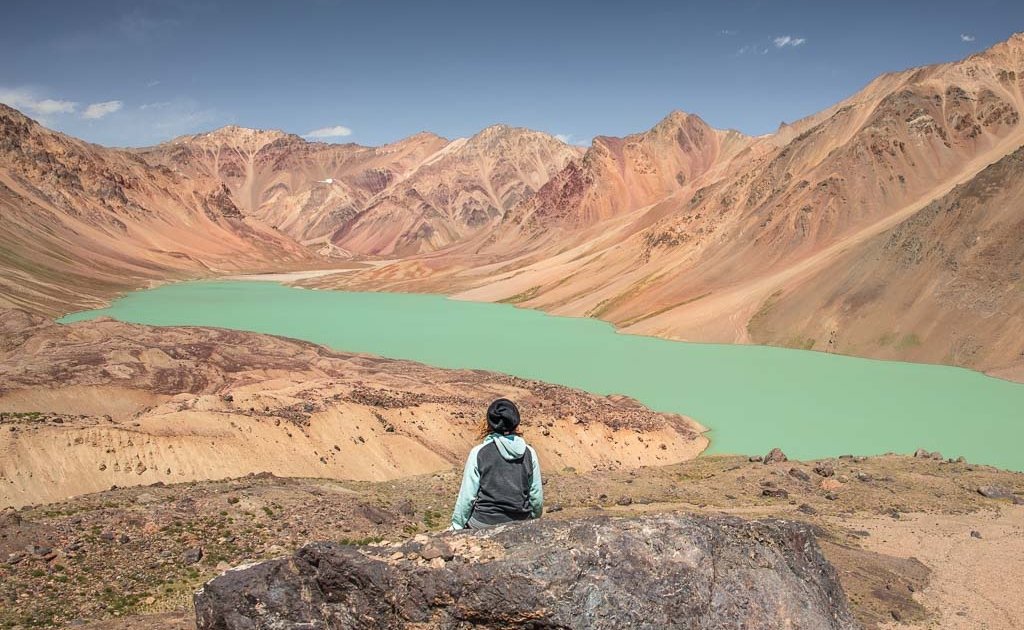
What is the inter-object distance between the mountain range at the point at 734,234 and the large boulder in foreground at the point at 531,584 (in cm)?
4843

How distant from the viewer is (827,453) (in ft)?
103

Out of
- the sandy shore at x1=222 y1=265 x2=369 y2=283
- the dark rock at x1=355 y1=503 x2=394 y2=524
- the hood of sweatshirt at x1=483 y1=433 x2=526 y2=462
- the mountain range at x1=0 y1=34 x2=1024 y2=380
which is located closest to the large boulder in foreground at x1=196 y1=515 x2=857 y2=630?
the hood of sweatshirt at x1=483 y1=433 x2=526 y2=462

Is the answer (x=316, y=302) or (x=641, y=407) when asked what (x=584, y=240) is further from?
(x=641, y=407)

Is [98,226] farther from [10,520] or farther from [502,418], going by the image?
[502,418]

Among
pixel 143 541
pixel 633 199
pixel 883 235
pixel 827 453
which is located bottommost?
pixel 827 453

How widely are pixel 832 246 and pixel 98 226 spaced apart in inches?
5192

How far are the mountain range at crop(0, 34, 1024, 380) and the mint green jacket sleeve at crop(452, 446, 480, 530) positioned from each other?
49.7 metres

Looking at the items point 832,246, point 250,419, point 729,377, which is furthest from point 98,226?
point 250,419

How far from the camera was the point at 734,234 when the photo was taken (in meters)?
88.0

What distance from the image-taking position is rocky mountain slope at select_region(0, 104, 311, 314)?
98.3 meters

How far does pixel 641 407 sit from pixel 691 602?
31774 mm

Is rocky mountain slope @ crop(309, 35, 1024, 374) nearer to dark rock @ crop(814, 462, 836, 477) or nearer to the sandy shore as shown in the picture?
the sandy shore

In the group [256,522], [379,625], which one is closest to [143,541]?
[256,522]

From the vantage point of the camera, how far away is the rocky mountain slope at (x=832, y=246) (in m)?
53.3
